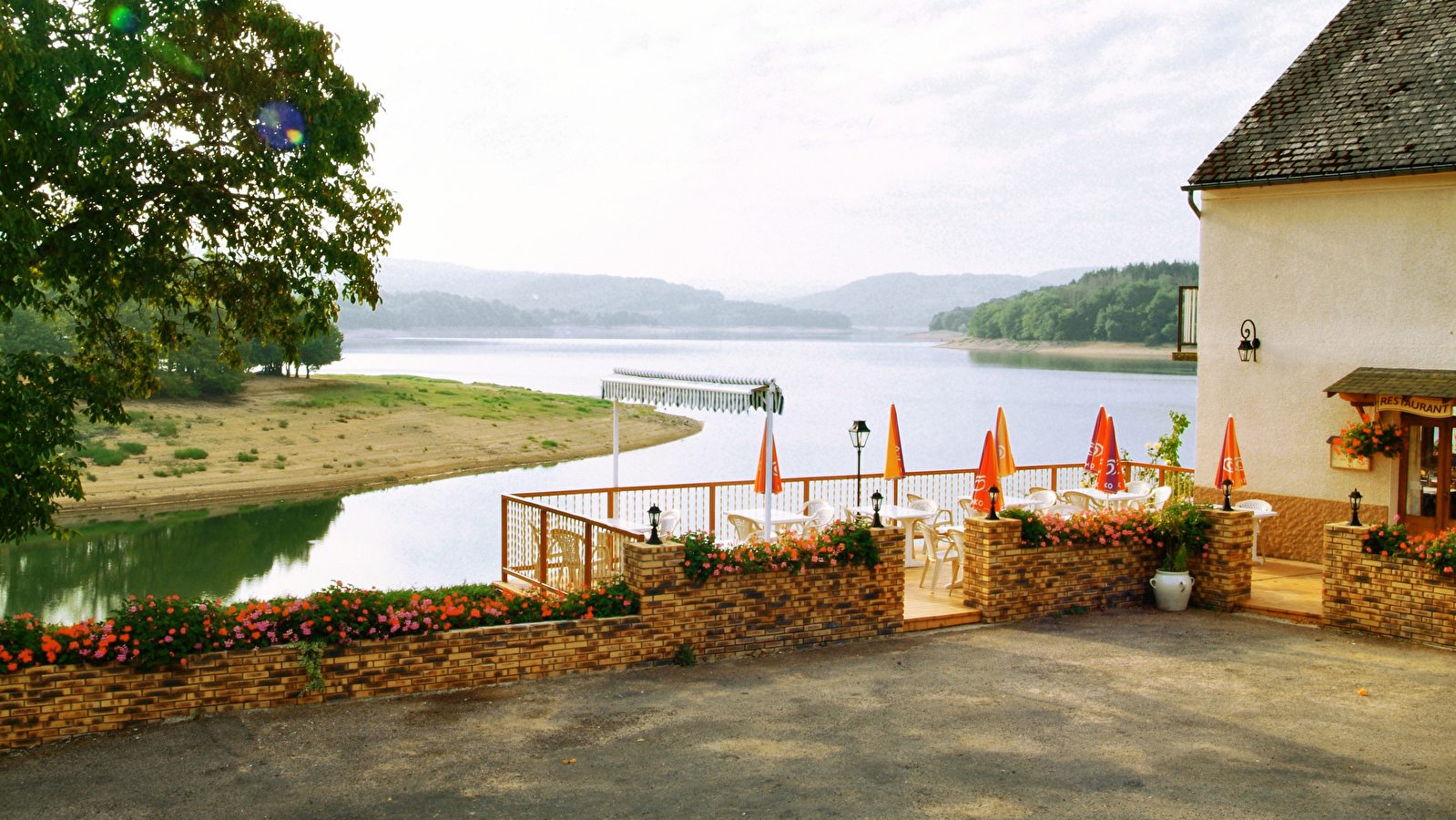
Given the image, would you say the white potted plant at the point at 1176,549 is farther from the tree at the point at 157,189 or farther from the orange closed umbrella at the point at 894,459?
the tree at the point at 157,189

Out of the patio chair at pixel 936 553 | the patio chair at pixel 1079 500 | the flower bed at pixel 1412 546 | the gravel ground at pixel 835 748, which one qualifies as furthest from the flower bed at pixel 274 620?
the patio chair at pixel 1079 500

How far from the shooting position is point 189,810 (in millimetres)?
6301

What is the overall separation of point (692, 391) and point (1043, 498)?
18.0 ft

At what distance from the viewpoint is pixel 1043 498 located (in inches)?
618

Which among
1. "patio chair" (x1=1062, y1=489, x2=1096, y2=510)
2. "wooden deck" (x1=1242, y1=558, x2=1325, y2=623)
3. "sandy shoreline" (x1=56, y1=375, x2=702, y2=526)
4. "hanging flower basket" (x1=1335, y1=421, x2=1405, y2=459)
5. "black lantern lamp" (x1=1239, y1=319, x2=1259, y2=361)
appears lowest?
"sandy shoreline" (x1=56, y1=375, x2=702, y2=526)

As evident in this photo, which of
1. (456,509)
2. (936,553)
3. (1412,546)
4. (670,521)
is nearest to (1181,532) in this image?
(1412,546)

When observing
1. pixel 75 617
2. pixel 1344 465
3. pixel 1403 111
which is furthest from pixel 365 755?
pixel 75 617

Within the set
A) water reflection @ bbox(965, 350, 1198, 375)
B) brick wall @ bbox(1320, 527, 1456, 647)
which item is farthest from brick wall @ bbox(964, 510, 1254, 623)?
water reflection @ bbox(965, 350, 1198, 375)

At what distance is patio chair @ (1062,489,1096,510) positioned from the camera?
622 inches

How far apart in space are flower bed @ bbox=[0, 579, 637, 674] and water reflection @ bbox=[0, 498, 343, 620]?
19953 mm

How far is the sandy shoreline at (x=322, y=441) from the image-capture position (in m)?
43.1

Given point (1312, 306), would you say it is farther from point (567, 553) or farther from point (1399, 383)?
point (567, 553)

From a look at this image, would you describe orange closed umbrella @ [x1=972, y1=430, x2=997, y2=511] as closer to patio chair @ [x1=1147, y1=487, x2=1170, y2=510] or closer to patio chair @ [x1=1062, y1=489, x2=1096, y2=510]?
patio chair @ [x1=1062, y1=489, x2=1096, y2=510]

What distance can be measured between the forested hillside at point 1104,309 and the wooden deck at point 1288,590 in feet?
277
